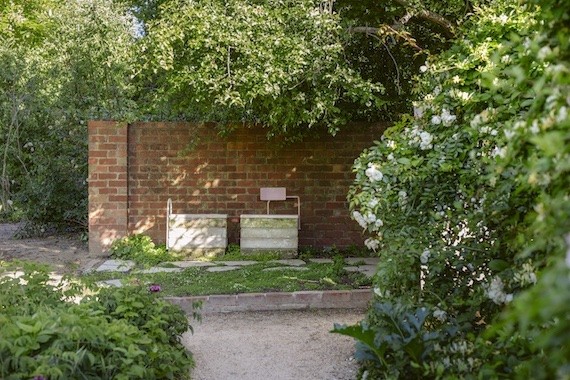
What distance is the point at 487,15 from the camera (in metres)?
5.13

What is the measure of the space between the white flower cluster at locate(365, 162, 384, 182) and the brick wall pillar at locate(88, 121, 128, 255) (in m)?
5.46

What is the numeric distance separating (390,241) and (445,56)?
1737mm

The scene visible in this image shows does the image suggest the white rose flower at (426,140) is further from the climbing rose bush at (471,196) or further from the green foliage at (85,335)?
the green foliage at (85,335)

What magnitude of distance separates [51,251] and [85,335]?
6.61 metres

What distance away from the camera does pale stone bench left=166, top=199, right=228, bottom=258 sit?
8859mm

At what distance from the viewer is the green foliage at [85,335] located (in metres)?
3.11

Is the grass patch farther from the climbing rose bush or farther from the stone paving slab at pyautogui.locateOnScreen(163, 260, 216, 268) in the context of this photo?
the climbing rose bush

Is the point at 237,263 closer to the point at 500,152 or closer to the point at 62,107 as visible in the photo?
the point at 62,107

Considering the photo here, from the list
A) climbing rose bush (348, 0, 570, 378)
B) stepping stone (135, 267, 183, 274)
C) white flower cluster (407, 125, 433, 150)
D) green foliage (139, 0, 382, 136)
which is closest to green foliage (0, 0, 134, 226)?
stepping stone (135, 267, 183, 274)

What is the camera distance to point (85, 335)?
326cm

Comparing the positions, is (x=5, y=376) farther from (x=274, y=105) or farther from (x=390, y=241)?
(x=274, y=105)

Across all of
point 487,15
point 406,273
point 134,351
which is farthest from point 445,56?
point 134,351

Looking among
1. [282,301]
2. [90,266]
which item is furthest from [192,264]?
[282,301]

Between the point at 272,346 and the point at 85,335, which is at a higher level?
the point at 85,335
